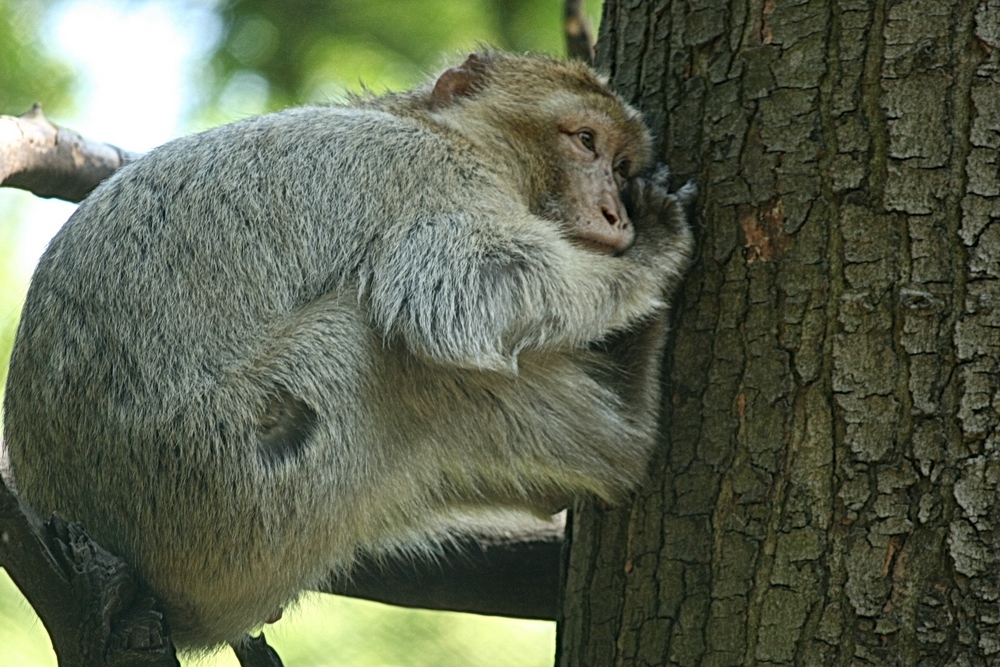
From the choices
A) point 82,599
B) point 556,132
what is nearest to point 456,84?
point 556,132

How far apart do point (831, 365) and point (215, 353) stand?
5.85ft

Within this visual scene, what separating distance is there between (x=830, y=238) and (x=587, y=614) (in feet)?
4.31

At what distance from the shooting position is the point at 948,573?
2.72 m

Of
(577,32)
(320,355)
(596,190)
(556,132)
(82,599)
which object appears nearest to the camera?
(82,599)

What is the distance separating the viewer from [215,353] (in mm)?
3410

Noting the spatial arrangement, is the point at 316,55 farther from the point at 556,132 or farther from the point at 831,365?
the point at 831,365

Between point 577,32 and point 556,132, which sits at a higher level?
point 577,32

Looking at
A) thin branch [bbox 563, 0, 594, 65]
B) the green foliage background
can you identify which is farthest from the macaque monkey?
the green foliage background

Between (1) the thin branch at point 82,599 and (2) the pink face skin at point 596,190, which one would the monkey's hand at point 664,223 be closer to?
(2) the pink face skin at point 596,190

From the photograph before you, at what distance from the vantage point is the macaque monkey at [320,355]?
3.32 metres

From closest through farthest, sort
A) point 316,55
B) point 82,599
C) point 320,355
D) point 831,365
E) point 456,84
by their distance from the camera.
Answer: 1. point 831,365
2. point 82,599
3. point 320,355
4. point 456,84
5. point 316,55

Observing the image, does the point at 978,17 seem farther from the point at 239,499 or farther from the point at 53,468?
the point at 53,468

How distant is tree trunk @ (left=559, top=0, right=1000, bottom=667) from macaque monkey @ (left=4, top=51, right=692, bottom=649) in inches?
10.5

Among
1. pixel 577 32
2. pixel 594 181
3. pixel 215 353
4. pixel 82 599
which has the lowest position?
pixel 82 599
